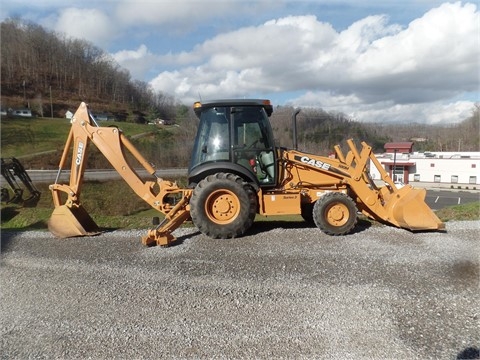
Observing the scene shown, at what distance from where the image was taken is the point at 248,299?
13.7 feet

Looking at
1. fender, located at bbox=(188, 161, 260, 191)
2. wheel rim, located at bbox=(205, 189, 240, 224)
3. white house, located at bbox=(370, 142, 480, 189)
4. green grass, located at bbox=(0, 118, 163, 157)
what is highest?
green grass, located at bbox=(0, 118, 163, 157)

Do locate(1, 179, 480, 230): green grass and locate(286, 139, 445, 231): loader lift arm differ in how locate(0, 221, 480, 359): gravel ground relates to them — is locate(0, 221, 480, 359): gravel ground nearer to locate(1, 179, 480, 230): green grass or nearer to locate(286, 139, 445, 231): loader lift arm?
locate(286, 139, 445, 231): loader lift arm

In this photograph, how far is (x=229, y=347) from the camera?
332 cm

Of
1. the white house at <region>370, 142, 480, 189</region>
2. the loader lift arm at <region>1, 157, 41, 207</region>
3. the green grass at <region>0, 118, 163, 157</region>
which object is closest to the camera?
the loader lift arm at <region>1, 157, 41, 207</region>

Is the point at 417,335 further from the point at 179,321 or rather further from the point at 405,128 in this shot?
the point at 405,128

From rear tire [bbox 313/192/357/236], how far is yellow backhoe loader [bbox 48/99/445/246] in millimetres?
18

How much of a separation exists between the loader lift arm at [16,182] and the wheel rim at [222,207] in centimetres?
1361

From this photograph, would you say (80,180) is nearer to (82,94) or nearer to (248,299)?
(248,299)

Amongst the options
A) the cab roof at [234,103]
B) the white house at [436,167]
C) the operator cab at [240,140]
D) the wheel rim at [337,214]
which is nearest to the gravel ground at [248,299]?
the wheel rim at [337,214]

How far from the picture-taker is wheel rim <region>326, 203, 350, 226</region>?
669 cm

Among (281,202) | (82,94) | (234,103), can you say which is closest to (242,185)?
(281,202)

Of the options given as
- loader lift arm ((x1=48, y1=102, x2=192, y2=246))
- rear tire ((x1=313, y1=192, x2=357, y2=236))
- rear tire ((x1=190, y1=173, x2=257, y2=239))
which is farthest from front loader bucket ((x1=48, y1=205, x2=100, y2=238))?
rear tire ((x1=313, y1=192, x2=357, y2=236))

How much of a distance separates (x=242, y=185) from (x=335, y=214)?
1.83 meters

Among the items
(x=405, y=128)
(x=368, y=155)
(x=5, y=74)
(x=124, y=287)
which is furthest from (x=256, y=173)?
(x=5, y=74)
